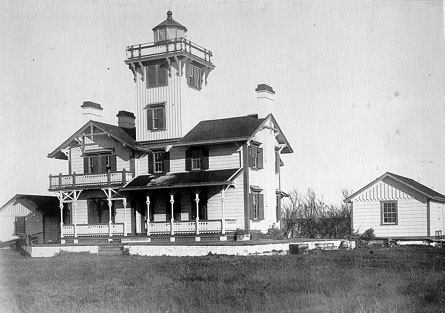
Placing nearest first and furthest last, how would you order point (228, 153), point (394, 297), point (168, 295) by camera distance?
1. point (394, 297)
2. point (168, 295)
3. point (228, 153)

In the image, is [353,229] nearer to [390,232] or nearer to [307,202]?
[390,232]

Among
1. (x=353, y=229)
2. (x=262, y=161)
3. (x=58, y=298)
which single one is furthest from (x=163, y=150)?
(x=58, y=298)

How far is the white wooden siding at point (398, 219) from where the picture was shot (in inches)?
1287

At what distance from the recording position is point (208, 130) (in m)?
33.1

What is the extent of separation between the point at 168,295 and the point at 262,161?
19.9 m

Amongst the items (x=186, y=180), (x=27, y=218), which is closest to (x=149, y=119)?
(x=186, y=180)

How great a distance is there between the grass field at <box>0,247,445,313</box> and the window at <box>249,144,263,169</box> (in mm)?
11425

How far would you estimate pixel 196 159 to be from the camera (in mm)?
32688

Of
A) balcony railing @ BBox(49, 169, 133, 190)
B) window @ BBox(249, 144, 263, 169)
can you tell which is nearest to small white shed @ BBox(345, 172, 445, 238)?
window @ BBox(249, 144, 263, 169)

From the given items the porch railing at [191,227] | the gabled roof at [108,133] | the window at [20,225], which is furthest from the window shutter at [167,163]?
the window at [20,225]

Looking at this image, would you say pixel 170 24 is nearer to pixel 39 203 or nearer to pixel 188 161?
pixel 188 161

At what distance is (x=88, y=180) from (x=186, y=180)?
657 centimetres

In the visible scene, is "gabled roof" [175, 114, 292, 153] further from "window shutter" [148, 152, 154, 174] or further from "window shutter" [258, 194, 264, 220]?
"window shutter" [258, 194, 264, 220]

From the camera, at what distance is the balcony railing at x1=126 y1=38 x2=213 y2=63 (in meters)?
33.4
